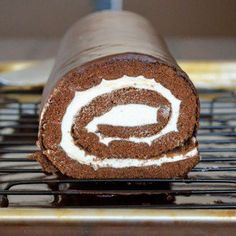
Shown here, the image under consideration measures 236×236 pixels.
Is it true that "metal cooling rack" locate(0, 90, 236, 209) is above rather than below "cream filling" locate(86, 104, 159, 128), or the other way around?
below

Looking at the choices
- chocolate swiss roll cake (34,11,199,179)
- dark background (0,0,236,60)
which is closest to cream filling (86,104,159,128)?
chocolate swiss roll cake (34,11,199,179)

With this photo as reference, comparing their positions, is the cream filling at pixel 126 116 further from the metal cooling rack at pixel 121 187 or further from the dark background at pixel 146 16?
the dark background at pixel 146 16

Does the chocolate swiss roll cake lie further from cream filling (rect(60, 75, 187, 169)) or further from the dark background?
the dark background

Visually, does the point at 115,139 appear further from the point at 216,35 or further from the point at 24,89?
the point at 216,35

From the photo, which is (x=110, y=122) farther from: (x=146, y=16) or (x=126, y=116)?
(x=146, y=16)

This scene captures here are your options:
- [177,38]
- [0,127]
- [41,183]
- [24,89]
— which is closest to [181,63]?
[24,89]

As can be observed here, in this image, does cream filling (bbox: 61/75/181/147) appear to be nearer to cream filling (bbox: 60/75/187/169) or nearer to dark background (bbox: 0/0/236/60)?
cream filling (bbox: 60/75/187/169)

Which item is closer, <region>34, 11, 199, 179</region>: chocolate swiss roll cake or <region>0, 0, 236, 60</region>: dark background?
<region>34, 11, 199, 179</region>: chocolate swiss roll cake

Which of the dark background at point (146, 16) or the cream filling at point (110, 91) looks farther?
the dark background at point (146, 16)

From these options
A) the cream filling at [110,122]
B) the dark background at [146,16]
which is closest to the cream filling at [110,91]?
the cream filling at [110,122]
